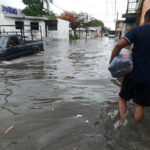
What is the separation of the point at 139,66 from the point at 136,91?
0.40 meters

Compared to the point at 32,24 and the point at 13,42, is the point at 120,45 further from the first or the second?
the point at 32,24

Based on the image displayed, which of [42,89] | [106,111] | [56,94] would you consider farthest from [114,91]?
[42,89]

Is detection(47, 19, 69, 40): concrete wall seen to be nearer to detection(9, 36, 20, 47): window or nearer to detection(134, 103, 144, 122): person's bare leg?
detection(9, 36, 20, 47): window

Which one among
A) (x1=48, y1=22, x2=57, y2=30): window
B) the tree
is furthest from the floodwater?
the tree

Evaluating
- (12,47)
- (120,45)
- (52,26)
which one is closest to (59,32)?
(52,26)

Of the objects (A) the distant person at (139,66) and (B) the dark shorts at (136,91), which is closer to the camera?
(A) the distant person at (139,66)

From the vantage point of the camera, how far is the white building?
19131 mm

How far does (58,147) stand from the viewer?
208cm

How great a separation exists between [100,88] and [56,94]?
1.32 metres

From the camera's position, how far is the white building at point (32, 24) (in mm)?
19131

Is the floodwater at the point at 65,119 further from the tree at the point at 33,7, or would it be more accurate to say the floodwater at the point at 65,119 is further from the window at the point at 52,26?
the tree at the point at 33,7

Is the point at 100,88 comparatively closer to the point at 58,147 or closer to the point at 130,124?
the point at 130,124

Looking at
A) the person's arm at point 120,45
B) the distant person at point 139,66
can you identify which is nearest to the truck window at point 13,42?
the person's arm at point 120,45

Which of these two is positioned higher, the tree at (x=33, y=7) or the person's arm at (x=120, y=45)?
the tree at (x=33, y=7)
